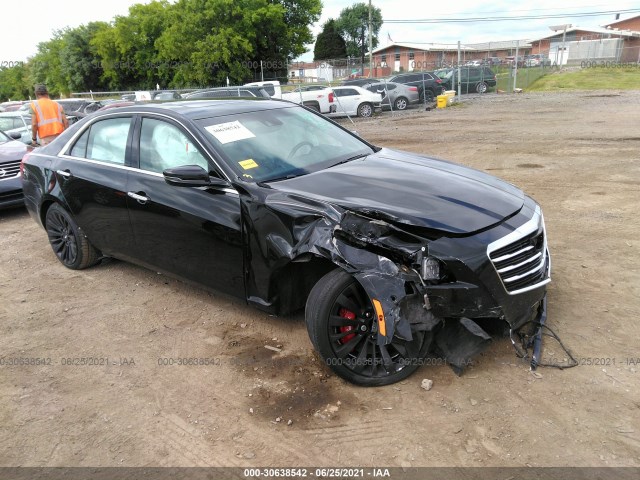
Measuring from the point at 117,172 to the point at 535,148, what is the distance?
9.33 meters

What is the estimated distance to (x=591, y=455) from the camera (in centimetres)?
250

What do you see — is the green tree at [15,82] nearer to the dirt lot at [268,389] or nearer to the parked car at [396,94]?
the parked car at [396,94]

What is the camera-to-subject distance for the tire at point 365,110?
21.0 m

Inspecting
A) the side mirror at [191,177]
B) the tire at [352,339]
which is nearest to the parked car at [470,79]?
the side mirror at [191,177]

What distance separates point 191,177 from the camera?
11.5 ft

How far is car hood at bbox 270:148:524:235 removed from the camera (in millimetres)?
2992

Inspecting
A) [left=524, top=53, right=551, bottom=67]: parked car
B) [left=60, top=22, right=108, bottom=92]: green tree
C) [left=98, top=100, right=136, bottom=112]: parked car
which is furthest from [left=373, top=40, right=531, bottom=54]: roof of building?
[left=60, top=22, right=108, bottom=92]: green tree

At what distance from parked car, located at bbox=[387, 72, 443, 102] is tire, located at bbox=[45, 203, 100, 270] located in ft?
70.6

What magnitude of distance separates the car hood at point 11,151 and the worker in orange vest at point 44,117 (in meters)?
0.60

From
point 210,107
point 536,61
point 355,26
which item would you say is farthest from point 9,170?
point 355,26

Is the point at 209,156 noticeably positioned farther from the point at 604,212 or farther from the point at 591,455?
the point at 604,212

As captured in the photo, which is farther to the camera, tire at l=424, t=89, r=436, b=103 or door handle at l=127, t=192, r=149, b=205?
tire at l=424, t=89, r=436, b=103

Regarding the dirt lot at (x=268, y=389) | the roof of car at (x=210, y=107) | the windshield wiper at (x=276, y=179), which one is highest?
the roof of car at (x=210, y=107)

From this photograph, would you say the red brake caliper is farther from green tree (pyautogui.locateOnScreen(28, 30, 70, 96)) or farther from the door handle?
green tree (pyautogui.locateOnScreen(28, 30, 70, 96))
